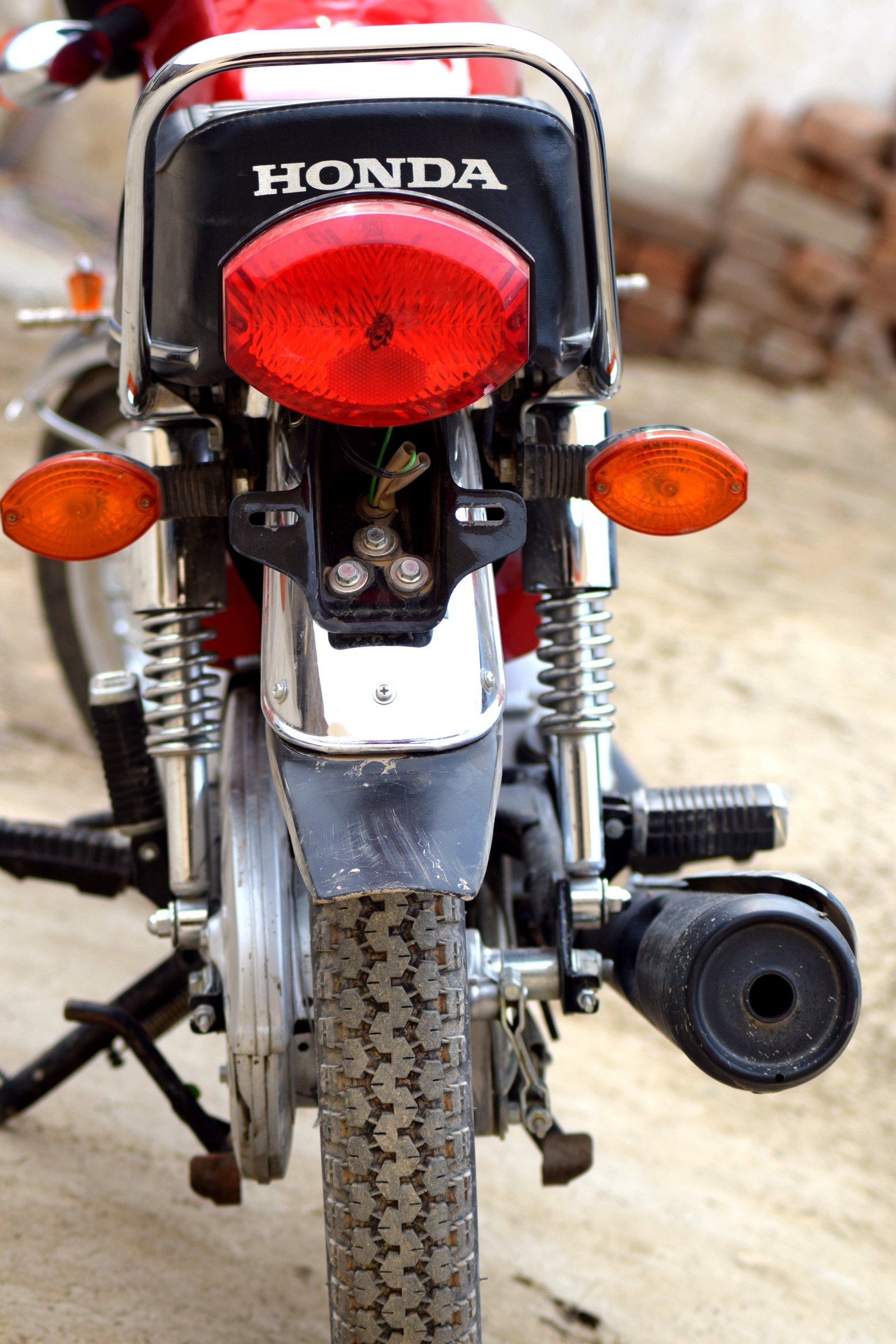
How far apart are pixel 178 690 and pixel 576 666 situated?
493mm

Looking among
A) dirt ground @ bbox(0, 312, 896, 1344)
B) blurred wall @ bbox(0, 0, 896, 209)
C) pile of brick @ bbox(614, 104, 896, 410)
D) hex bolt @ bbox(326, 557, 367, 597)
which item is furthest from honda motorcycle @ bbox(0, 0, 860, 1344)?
blurred wall @ bbox(0, 0, 896, 209)

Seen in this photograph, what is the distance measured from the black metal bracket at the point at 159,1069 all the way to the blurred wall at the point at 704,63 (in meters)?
7.52

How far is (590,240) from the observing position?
1412 mm

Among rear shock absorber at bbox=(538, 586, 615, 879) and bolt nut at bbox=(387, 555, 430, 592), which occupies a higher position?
bolt nut at bbox=(387, 555, 430, 592)

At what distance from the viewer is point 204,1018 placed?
1.55 meters

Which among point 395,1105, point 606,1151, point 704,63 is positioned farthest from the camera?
point 704,63

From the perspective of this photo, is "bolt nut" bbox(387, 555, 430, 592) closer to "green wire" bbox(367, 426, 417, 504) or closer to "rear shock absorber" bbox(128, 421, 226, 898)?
"green wire" bbox(367, 426, 417, 504)

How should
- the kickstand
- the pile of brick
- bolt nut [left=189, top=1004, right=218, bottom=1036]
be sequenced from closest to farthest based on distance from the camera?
1. bolt nut [left=189, top=1004, right=218, bottom=1036]
2. the kickstand
3. the pile of brick

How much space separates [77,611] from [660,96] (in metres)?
6.60

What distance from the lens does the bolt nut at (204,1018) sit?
5.07 ft

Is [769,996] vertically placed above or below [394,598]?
below

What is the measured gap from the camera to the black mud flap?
1.23 m

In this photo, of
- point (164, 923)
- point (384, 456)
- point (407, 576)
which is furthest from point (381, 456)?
point (164, 923)

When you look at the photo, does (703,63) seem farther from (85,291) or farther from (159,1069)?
(159,1069)
